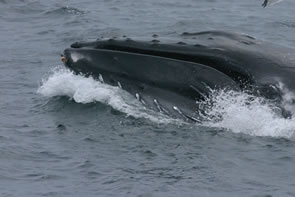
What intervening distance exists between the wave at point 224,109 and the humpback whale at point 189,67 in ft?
0.46

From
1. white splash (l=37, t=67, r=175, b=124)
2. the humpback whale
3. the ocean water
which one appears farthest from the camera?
white splash (l=37, t=67, r=175, b=124)

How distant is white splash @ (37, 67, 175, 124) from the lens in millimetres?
13633

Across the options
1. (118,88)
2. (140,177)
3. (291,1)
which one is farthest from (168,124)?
(291,1)

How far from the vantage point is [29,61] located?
65.8 ft

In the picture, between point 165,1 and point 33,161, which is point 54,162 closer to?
point 33,161

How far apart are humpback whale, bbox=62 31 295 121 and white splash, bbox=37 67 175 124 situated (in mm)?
276

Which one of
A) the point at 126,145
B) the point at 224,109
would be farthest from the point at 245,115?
the point at 126,145

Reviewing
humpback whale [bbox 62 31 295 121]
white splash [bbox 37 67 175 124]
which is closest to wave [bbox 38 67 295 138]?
white splash [bbox 37 67 175 124]

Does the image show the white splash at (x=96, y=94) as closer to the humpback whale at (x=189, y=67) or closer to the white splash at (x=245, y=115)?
the humpback whale at (x=189, y=67)

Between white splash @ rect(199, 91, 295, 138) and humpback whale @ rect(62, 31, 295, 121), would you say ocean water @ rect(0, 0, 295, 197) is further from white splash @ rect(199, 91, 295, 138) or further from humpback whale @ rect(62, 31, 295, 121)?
humpback whale @ rect(62, 31, 295, 121)

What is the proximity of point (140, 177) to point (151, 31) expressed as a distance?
1286cm

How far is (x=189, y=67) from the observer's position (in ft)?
41.8

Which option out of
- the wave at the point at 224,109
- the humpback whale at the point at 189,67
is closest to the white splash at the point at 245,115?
the wave at the point at 224,109

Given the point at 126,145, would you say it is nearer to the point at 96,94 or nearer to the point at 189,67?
the point at 189,67
